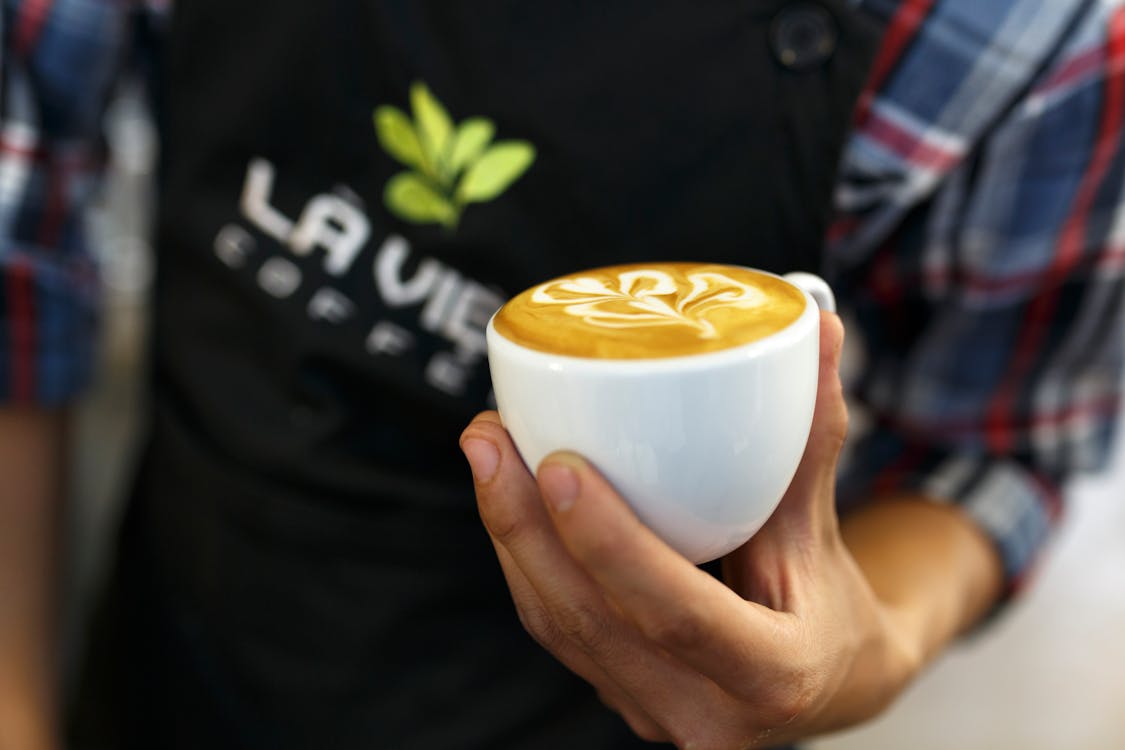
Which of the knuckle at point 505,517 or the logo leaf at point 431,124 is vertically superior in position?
the logo leaf at point 431,124

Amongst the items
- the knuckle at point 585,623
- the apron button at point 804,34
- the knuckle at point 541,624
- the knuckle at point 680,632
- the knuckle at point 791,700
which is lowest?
the knuckle at point 791,700

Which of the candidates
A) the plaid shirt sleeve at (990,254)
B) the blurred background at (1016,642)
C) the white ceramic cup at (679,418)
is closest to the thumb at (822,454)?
the white ceramic cup at (679,418)

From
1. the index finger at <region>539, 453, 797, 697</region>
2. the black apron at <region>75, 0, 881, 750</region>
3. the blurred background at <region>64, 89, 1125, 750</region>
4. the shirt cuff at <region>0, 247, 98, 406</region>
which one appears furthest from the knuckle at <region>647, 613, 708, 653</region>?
the blurred background at <region>64, 89, 1125, 750</region>

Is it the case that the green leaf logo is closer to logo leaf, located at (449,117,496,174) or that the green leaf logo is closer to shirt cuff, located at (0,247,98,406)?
logo leaf, located at (449,117,496,174)

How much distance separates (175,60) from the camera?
2.19ft

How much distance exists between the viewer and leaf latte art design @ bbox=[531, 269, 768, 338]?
394 mm

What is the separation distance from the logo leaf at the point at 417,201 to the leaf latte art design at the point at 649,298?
0.17 metres

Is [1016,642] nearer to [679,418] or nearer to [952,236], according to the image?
[952,236]

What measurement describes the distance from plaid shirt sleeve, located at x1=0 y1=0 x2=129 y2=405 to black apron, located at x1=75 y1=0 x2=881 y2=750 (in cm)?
8

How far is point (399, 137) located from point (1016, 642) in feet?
3.34

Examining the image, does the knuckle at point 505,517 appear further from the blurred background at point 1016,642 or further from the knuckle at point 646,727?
the blurred background at point 1016,642

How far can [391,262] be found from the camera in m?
0.62

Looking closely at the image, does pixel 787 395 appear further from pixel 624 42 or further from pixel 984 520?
pixel 984 520

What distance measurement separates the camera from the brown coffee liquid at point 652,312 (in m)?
0.37
